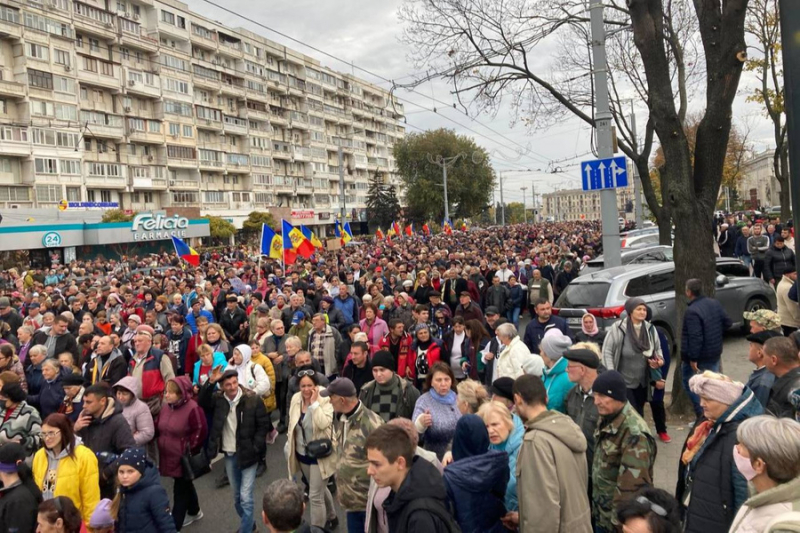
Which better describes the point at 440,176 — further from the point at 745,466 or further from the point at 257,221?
the point at 745,466

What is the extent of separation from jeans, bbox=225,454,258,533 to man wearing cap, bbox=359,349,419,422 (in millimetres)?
1277

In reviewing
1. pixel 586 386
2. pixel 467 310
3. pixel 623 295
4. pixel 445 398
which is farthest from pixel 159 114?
pixel 586 386

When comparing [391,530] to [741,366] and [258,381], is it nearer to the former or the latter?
[258,381]

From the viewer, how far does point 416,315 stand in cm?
855

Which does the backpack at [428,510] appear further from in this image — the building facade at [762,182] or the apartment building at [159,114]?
the building facade at [762,182]

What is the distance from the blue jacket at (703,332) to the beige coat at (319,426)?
4.26m

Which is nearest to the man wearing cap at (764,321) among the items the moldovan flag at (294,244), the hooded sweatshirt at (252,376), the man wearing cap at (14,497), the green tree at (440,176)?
the hooded sweatshirt at (252,376)

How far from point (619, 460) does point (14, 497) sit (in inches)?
164

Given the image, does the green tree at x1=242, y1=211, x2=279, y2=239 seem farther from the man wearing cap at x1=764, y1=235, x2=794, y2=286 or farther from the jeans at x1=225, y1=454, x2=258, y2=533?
the jeans at x1=225, y1=454, x2=258, y2=533

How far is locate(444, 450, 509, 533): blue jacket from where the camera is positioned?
3551 mm

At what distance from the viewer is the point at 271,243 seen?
1909 cm

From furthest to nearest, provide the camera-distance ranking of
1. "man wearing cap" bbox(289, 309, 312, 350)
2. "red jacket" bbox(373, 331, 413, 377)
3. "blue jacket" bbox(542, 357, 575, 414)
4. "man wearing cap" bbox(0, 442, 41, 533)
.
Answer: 1. "man wearing cap" bbox(289, 309, 312, 350)
2. "red jacket" bbox(373, 331, 413, 377)
3. "blue jacket" bbox(542, 357, 575, 414)
4. "man wearing cap" bbox(0, 442, 41, 533)

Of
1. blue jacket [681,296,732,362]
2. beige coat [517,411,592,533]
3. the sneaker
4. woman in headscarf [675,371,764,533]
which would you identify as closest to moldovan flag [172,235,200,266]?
the sneaker

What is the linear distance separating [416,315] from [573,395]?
4.01m
